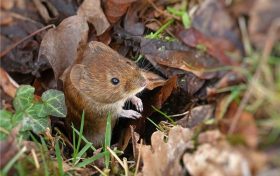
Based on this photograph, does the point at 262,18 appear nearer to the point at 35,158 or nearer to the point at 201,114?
the point at 201,114

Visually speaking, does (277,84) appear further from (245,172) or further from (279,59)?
(245,172)

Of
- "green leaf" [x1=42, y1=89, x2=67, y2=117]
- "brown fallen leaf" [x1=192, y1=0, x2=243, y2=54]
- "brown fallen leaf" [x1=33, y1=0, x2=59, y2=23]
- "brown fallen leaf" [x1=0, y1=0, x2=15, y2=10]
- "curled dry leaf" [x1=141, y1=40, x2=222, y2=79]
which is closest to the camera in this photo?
"brown fallen leaf" [x1=192, y1=0, x2=243, y2=54]

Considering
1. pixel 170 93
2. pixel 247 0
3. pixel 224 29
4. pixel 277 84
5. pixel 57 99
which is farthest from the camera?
pixel 170 93

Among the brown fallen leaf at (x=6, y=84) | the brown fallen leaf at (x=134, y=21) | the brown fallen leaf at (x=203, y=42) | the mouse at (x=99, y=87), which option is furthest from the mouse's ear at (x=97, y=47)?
the brown fallen leaf at (x=203, y=42)

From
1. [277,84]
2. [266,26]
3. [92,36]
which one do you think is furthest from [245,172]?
[92,36]

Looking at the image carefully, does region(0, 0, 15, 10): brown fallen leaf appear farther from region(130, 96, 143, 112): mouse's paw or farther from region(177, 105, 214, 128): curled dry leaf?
region(177, 105, 214, 128): curled dry leaf

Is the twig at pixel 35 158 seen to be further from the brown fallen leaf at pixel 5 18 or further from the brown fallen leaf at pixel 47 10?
the brown fallen leaf at pixel 47 10

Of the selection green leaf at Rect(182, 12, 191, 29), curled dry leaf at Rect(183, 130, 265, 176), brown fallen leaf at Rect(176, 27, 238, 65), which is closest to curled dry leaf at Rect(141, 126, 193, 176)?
curled dry leaf at Rect(183, 130, 265, 176)
